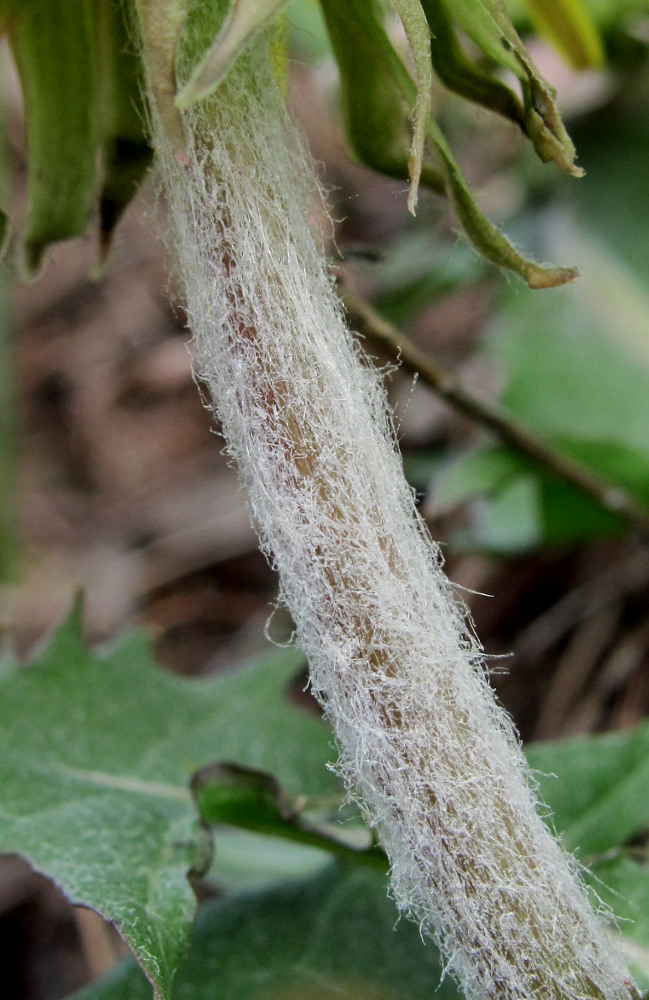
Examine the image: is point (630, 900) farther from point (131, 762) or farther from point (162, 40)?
point (162, 40)

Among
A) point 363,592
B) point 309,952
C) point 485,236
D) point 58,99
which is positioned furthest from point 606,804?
point 58,99

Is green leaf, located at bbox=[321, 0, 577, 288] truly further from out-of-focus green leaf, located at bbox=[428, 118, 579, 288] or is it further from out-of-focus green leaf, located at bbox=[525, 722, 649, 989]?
out-of-focus green leaf, located at bbox=[525, 722, 649, 989]

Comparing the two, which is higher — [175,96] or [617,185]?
[175,96]

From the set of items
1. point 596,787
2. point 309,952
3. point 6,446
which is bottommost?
point 6,446

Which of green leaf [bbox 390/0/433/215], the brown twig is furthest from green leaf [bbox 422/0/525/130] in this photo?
the brown twig

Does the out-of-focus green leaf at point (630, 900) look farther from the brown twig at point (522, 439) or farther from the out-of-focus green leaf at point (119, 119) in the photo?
the out-of-focus green leaf at point (119, 119)

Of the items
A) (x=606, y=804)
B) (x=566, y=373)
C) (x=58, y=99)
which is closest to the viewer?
(x=58, y=99)
